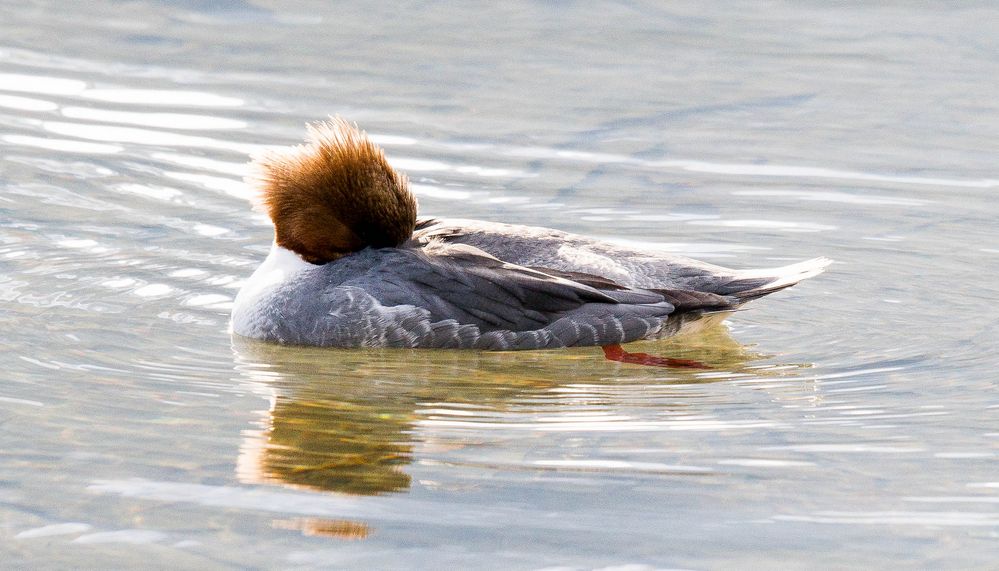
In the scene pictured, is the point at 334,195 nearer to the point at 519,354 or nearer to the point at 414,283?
the point at 414,283

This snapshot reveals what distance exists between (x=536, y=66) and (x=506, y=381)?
6368 millimetres

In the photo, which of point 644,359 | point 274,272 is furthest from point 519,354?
point 274,272

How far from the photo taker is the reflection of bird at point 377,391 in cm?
648

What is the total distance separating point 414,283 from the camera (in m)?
8.29

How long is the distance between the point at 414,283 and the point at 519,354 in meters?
0.67

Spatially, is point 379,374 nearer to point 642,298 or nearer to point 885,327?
point 642,298

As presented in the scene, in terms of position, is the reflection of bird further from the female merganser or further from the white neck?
the white neck

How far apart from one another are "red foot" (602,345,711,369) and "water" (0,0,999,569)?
3.4 inches

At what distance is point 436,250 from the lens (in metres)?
8.44

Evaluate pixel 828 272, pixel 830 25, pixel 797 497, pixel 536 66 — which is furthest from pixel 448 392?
pixel 830 25

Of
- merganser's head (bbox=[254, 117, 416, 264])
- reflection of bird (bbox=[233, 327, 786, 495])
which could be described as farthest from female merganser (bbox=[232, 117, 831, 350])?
reflection of bird (bbox=[233, 327, 786, 495])

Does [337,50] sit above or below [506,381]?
above

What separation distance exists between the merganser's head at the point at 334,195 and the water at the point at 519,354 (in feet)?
2.10

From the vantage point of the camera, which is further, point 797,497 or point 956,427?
point 956,427
